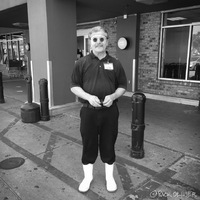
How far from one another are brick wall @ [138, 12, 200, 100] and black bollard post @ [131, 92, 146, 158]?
174 inches

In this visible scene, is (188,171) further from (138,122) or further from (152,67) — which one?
(152,67)

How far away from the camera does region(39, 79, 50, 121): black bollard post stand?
539 centimetres

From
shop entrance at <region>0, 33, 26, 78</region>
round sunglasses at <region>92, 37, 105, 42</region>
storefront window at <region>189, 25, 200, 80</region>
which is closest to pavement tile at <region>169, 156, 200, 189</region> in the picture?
round sunglasses at <region>92, 37, 105, 42</region>

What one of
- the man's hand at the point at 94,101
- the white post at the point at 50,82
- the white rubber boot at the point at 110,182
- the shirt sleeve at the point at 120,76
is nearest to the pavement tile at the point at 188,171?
the white rubber boot at the point at 110,182

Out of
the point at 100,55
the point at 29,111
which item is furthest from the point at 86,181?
the point at 29,111

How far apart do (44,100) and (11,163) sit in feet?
7.25

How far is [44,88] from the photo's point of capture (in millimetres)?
5422

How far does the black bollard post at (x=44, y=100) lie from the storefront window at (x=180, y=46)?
4434mm

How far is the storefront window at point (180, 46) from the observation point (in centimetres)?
707

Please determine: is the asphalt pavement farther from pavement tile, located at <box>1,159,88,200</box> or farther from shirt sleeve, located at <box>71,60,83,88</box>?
shirt sleeve, located at <box>71,60,83,88</box>

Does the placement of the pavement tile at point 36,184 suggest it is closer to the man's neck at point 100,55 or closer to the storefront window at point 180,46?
the man's neck at point 100,55

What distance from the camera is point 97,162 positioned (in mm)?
3502

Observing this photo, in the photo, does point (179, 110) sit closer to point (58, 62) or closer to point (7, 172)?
point (58, 62)

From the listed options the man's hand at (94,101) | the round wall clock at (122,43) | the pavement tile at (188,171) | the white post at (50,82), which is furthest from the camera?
the round wall clock at (122,43)
